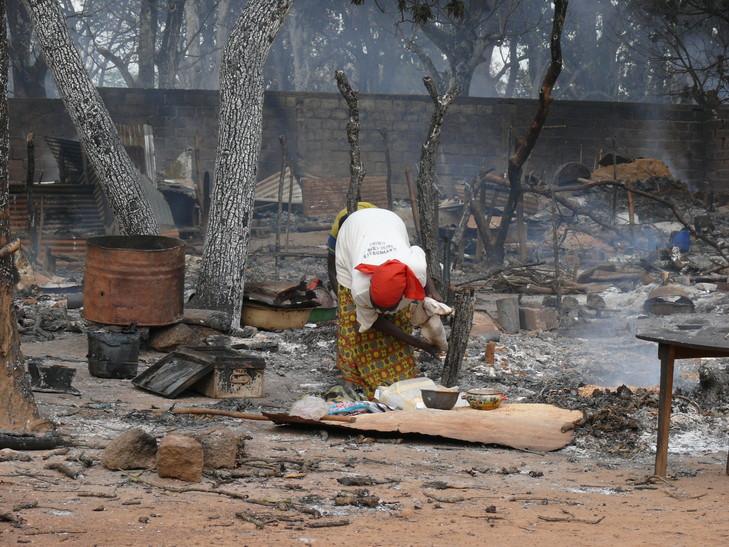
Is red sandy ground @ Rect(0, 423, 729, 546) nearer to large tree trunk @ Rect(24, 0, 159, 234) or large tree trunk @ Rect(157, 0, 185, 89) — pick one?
large tree trunk @ Rect(24, 0, 159, 234)

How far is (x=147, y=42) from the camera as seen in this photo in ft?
93.1

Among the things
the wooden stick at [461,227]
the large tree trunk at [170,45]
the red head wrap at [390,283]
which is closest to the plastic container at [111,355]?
the red head wrap at [390,283]

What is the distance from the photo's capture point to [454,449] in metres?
5.96

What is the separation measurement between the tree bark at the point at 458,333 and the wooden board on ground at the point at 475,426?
1.43 metres

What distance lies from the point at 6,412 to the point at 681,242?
12.1 meters

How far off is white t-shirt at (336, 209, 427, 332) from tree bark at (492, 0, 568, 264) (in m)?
5.26

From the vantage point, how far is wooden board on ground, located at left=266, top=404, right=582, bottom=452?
238 inches

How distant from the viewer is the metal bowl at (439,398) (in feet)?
21.2

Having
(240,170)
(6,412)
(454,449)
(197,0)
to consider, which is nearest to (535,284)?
(240,170)

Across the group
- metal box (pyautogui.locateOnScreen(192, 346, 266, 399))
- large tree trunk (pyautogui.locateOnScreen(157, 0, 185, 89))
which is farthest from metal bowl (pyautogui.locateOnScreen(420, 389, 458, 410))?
large tree trunk (pyautogui.locateOnScreen(157, 0, 185, 89))

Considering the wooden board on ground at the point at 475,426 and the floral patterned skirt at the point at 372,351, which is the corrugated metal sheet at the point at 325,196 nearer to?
the floral patterned skirt at the point at 372,351

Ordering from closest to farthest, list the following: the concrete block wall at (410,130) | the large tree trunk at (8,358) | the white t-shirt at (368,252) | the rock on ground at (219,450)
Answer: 1. the rock on ground at (219,450)
2. the large tree trunk at (8,358)
3. the white t-shirt at (368,252)
4. the concrete block wall at (410,130)

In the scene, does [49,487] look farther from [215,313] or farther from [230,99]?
[230,99]

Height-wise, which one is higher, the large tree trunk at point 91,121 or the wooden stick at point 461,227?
the large tree trunk at point 91,121
